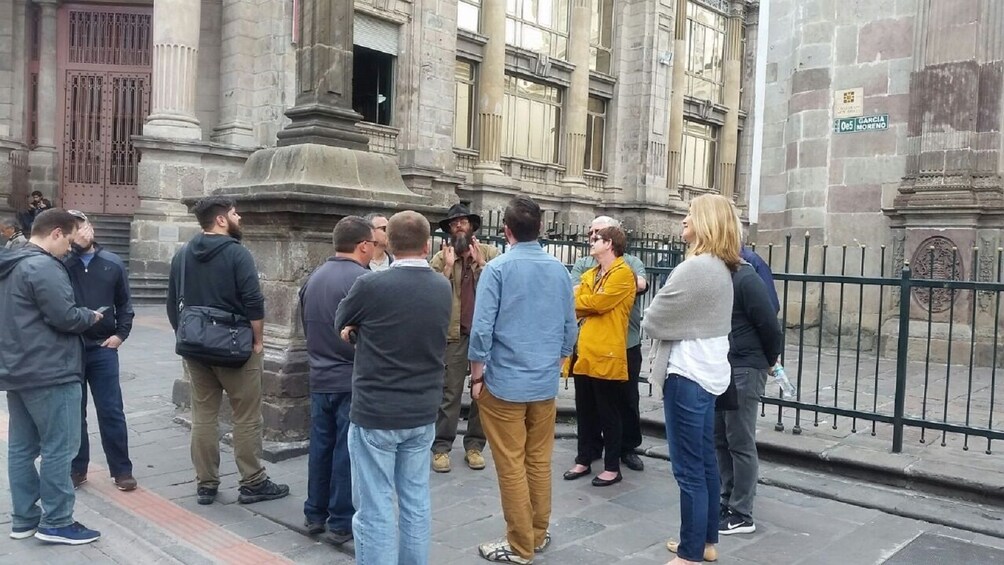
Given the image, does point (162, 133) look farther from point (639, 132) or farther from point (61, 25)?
point (639, 132)

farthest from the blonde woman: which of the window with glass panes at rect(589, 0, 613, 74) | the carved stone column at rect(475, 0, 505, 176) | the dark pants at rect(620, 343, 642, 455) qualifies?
the window with glass panes at rect(589, 0, 613, 74)

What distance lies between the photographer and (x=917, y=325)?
10.4 m

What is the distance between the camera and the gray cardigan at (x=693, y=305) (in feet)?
13.2

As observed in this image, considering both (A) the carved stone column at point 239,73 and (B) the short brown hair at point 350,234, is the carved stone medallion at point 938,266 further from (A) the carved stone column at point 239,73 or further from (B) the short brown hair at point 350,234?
(A) the carved stone column at point 239,73

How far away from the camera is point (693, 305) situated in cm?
402

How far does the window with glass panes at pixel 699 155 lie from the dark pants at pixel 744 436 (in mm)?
26835

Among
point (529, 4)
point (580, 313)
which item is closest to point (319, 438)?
point (580, 313)

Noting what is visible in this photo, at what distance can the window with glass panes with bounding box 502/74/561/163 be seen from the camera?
2464cm

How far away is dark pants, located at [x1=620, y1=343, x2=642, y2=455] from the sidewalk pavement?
0.25m

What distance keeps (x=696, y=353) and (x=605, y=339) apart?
1475mm

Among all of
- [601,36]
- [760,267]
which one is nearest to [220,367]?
[760,267]

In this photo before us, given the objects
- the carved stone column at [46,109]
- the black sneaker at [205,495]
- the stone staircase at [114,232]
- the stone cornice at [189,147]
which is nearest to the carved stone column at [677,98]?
the stone cornice at [189,147]

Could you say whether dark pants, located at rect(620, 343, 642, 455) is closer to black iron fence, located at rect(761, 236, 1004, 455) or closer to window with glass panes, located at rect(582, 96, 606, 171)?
black iron fence, located at rect(761, 236, 1004, 455)

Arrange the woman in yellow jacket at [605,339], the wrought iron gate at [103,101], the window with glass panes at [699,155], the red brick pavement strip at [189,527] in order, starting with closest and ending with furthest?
the red brick pavement strip at [189,527]
the woman in yellow jacket at [605,339]
the wrought iron gate at [103,101]
the window with glass panes at [699,155]
